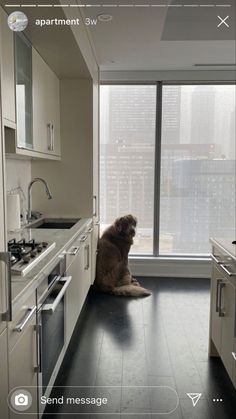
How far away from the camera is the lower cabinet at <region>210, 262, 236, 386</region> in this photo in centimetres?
170

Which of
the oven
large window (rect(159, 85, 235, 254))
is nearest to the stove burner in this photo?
the oven

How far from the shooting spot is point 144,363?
218cm

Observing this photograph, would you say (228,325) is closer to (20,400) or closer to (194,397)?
(194,397)

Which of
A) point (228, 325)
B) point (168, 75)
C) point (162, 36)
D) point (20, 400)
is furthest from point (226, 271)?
point (168, 75)

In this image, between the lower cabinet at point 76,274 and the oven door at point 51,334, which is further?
the lower cabinet at point 76,274

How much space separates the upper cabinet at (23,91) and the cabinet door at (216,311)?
4.73ft

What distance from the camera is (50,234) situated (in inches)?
89.0

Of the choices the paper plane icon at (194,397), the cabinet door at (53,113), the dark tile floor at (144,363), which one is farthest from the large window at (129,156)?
the paper plane icon at (194,397)

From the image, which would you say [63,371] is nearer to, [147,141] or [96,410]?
[96,410]

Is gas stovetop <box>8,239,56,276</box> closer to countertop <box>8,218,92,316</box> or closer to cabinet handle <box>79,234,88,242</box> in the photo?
countertop <box>8,218,92,316</box>

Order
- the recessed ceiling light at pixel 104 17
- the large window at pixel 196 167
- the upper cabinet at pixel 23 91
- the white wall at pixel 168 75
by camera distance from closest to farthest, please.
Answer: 1. the upper cabinet at pixel 23 91
2. the recessed ceiling light at pixel 104 17
3. the white wall at pixel 168 75
4. the large window at pixel 196 167

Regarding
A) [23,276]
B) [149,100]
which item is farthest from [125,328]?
[149,100]

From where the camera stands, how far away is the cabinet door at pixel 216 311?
1.99 metres

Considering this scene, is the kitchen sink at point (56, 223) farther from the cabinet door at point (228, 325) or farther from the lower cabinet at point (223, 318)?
the cabinet door at point (228, 325)
